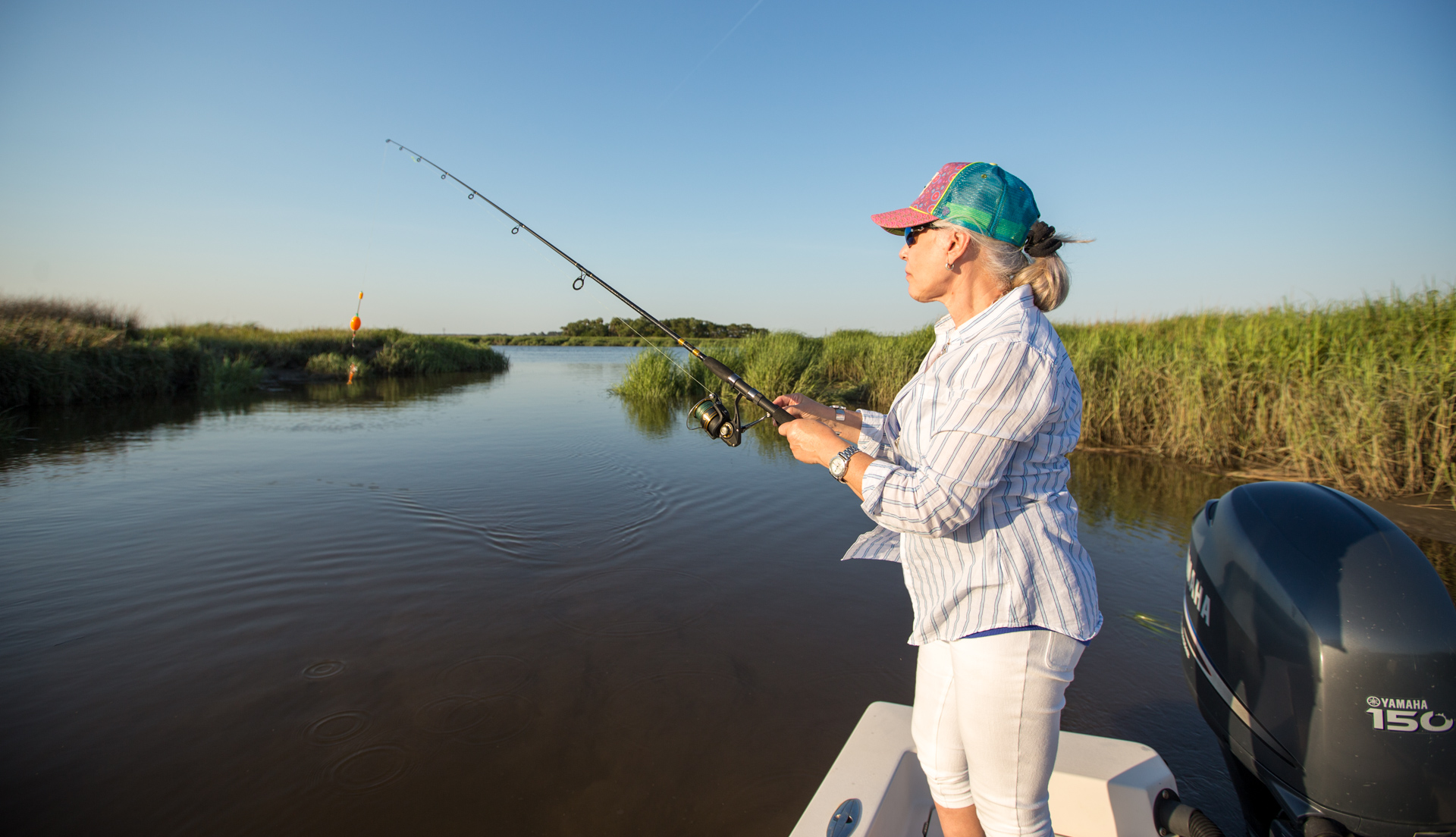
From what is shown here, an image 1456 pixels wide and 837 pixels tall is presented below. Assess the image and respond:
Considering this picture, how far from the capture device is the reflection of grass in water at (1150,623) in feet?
12.5

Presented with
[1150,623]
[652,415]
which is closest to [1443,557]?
[1150,623]

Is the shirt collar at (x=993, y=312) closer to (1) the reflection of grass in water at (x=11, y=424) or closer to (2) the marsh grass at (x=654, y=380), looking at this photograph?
(1) the reflection of grass in water at (x=11, y=424)

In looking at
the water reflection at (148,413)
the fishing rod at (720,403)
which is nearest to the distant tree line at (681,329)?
the fishing rod at (720,403)

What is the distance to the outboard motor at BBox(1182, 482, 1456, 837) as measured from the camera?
1.52 meters

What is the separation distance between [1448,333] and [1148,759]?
6538 millimetres

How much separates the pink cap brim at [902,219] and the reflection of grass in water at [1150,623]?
3422 mm

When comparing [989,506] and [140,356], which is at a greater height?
[140,356]

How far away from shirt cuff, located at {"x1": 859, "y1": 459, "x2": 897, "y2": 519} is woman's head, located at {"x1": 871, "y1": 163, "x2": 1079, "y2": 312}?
439 mm

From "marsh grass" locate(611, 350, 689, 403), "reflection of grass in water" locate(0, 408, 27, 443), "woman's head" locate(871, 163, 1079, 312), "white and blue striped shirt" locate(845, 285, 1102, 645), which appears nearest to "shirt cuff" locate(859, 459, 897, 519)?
"white and blue striped shirt" locate(845, 285, 1102, 645)

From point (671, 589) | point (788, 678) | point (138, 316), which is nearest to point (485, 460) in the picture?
point (671, 589)

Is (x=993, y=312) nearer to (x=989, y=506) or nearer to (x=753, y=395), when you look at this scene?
(x=989, y=506)

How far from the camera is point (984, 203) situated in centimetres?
138

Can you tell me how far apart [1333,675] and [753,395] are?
175 centimetres

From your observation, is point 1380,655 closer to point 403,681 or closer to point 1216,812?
point 1216,812
